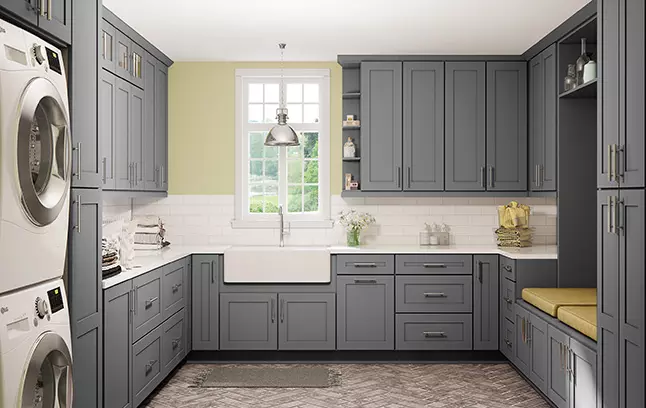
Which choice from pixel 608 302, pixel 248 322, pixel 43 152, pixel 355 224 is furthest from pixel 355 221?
pixel 43 152

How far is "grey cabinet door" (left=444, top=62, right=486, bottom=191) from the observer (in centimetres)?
579

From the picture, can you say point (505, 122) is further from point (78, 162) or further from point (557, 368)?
point (78, 162)

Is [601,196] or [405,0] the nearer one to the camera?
[601,196]

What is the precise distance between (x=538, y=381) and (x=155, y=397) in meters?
2.71

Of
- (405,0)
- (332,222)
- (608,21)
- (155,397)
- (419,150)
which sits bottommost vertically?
(155,397)

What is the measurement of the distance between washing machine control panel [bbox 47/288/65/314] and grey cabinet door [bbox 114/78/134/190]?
1936 mm

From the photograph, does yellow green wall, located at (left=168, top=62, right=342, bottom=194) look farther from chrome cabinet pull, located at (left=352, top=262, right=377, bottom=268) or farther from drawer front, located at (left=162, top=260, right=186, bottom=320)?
drawer front, located at (left=162, top=260, right=186, bottom=320)

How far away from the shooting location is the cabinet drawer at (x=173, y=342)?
15.5 feet

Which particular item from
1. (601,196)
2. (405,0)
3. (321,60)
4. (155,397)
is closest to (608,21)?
(601,196)

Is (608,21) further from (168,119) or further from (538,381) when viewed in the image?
(168,119)

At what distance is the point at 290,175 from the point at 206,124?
0.95m

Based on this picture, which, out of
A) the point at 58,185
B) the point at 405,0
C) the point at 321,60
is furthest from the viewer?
the point at 321,60

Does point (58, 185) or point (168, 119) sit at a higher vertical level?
point (168, 119)

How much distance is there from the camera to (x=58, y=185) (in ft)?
8.54
